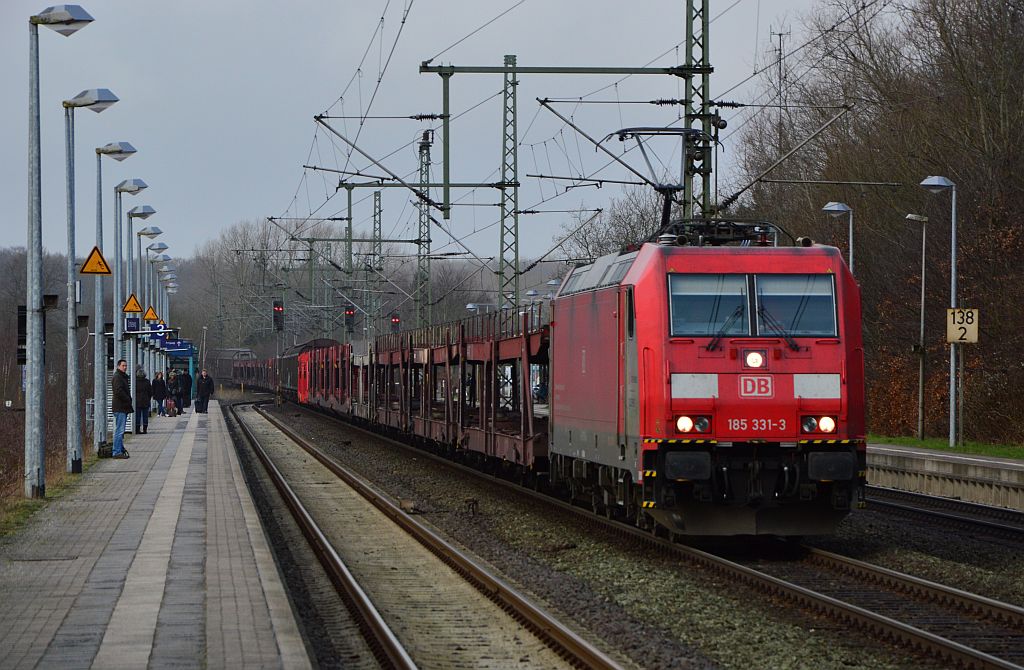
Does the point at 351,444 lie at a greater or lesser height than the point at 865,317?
lesser

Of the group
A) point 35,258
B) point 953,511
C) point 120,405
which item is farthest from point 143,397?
point 953,511

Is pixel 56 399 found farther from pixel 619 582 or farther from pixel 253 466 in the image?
pixel 619 582

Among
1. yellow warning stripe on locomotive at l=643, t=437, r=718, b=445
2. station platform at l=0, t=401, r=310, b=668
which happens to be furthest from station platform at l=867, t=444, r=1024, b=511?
station platform at l=0, t=401, r=310, b=668

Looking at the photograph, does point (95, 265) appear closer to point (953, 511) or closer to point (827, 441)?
point (953, 511)

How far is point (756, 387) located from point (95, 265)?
1420 cm

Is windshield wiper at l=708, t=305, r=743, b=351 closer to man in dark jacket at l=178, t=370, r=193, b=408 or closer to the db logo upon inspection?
the db logo

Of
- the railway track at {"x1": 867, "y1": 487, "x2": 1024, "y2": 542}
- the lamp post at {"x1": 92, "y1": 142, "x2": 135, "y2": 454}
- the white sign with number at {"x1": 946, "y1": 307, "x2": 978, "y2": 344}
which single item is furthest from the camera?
the lamp post at {"x1": 92, "y1": 142, "x2": 135, "y2": 454}

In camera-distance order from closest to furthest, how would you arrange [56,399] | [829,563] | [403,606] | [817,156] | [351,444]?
1. [403,606]
2. [829,563]
3. [351,444]
4. [817,156]
5. [56,399]

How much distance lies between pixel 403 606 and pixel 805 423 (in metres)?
4.59

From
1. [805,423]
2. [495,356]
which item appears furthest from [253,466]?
[805,423]

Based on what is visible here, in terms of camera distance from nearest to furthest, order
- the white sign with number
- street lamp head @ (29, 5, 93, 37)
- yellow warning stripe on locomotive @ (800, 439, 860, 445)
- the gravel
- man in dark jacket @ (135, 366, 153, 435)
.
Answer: the gravel < yellow warning stripe on locomotive @ (800, 439, 860, 445) < street lamp head @ (29, 5, 93, 37) < the white sign with number < man in dark jacket @ (135, 366, 153, 435)

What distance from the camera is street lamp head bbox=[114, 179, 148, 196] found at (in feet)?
115

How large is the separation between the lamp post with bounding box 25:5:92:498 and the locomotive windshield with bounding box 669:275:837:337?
9485mm

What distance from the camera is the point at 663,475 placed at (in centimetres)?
1359
